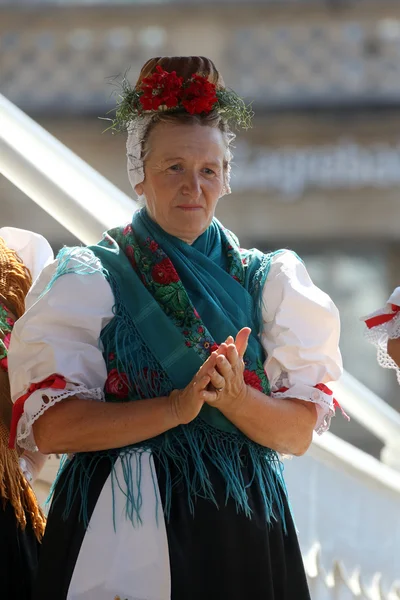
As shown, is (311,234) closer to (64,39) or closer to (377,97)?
(377,97)

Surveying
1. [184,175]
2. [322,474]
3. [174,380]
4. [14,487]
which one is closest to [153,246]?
[184,175]

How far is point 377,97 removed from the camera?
33.7 feet

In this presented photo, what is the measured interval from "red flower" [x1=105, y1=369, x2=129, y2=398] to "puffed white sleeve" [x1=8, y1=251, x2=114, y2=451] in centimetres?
1

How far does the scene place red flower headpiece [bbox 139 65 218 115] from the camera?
6.90 ft

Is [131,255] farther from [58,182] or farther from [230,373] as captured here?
[58,182]

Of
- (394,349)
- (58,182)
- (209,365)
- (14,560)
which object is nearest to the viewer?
(209,365)

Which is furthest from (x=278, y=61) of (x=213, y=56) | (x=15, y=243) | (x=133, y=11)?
(x=15, y=243)

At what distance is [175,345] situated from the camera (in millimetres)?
2047

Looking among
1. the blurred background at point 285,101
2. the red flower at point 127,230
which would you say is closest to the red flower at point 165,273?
the red flower at point 127,230

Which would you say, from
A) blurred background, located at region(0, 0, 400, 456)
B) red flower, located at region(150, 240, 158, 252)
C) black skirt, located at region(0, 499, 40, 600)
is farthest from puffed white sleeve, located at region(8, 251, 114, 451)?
blurred background, located at region(0, 0, 400, 456)

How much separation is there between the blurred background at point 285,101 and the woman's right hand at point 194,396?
327 inches

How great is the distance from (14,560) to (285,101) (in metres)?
8.57

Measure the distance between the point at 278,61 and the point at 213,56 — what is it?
0.61 m

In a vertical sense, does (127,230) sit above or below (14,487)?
above
